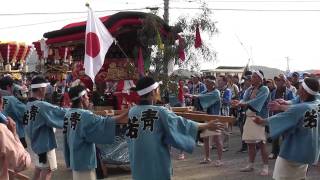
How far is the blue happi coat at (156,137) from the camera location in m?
4.85

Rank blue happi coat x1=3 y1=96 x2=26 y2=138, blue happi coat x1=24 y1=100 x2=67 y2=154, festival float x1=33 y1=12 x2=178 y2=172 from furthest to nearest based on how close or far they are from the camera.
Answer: festival float x1=33 y1=12 x2=178 y2=172 → blue happi coat x1=3 y1=96 x2=26 y2=138 → blue happi coat x1=24 y1=100 x2=67 y2=154

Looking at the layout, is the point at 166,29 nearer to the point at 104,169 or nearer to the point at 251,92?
the point at 251,92

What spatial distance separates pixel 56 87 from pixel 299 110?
15337 millimetres

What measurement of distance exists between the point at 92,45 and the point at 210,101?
308 centimetres

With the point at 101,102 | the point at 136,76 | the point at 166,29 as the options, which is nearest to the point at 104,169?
the point at 101,102

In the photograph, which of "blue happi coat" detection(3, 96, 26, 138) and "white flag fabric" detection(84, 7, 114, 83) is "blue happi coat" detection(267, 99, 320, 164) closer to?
"white flag fabric" detection(84, 7, 114, 83)

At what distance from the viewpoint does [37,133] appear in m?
6.65

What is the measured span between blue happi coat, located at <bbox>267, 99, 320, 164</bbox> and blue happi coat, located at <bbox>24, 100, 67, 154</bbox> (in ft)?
9.27

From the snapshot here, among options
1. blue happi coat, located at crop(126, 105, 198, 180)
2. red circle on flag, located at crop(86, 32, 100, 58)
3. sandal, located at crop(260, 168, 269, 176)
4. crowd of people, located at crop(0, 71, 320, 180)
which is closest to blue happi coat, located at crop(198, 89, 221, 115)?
sandal, located at crop(260, 168, 269, 176)

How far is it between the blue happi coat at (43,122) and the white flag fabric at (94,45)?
95 cm

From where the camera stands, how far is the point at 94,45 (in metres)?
7.54

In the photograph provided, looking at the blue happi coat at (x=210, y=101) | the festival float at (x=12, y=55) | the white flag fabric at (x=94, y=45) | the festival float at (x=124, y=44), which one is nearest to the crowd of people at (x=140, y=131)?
the white flag fabric at (x=94, y=45)

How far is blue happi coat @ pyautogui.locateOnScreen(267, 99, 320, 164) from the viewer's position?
560cm

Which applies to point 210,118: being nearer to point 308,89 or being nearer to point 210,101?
point 308,89
